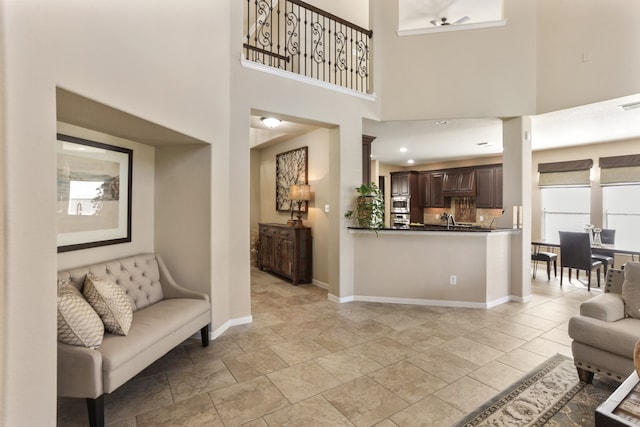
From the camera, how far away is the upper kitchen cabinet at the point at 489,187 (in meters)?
7.55

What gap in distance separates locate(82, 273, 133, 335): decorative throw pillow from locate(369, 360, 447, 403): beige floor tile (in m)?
1.91

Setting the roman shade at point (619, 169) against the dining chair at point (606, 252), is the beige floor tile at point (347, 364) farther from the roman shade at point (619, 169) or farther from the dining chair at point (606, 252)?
the roman shade at point (619, 169)

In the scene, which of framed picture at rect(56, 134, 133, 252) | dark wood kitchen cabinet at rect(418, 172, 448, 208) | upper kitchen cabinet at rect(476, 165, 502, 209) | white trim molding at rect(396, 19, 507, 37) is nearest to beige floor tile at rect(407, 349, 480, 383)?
framed picture at rect(56, 134, 133, 252)

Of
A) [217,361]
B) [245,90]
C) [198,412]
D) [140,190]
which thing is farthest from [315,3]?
[198,412]

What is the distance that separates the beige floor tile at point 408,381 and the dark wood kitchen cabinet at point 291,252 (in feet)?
9.46

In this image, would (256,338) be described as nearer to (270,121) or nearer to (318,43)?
(270,121)

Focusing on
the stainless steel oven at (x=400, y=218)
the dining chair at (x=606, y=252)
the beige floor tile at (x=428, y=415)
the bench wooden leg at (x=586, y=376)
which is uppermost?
the stainless steel oven at (x=400, y=218)

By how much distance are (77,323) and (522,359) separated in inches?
137

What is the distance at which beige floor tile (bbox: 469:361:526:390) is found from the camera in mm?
2441

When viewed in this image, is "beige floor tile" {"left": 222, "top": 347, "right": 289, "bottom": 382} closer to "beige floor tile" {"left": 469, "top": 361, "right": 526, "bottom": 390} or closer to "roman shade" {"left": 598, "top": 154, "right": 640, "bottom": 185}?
"beige floor tile" {"left": 469, "top": 361, "right": 526, "bottom": 390}

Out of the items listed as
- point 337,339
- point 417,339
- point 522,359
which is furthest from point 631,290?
point 337,339

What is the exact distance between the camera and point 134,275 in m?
2.94

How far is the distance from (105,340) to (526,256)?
5067 millimetres

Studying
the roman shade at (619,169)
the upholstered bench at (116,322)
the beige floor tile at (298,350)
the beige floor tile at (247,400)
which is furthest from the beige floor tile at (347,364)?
the roman shade at (619,169)
